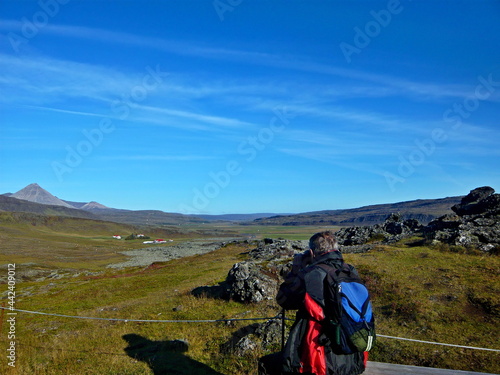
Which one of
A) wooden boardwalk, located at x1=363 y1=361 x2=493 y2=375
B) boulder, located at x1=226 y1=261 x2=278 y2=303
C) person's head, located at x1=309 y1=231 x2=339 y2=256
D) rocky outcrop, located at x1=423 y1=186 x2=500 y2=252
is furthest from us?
rocky outcrop, located at x1=423 y1=186 x2=500 y2=252

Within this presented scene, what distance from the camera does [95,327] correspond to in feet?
65.2

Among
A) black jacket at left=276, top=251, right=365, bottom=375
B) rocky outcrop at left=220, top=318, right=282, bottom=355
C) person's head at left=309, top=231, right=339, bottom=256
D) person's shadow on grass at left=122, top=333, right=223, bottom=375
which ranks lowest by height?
person's shadow on grass at left=122, top=333, right=223, bottom=375

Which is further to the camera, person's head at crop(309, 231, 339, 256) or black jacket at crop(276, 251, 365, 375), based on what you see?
person's head at crop(309, 231, 339, 256)

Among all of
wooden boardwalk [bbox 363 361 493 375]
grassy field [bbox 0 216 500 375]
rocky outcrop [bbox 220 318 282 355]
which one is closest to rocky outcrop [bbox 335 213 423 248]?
grassy field [bbox 0 216 500 375]

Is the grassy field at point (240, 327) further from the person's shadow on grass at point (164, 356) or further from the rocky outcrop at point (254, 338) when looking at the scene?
the rocky outcrop at point (254, 338)

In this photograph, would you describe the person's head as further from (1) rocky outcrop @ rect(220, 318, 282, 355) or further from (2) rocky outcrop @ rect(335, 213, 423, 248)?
(2) rocky outcrop @ rect(335, 213, 423, 248)

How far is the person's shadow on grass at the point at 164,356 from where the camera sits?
38.8 ft

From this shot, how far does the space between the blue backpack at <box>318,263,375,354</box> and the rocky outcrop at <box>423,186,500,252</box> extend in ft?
94.1

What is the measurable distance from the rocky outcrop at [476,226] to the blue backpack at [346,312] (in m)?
28.7

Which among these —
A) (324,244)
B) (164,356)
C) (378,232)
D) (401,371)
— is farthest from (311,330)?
(378,232)

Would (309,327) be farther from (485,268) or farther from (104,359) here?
(485,268)

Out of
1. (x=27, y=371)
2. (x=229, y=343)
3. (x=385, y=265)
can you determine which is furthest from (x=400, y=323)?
(x=27, y=371)

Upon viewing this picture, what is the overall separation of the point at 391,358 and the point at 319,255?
25.6 feet

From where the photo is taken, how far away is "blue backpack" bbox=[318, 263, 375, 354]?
6.22 meters
